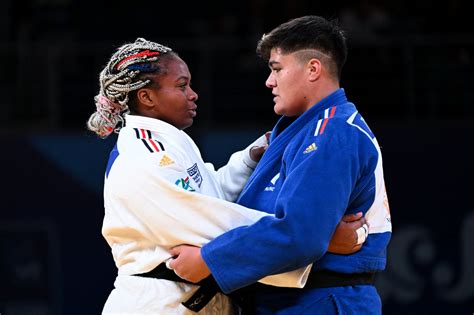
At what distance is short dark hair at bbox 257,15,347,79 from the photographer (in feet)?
12.0

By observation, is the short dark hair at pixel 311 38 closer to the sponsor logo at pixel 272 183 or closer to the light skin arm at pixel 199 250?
the sponsor logo at pixel 272 183

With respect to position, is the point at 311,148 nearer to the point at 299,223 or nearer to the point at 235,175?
the point at 299,223

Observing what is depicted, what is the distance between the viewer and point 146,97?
3.93m

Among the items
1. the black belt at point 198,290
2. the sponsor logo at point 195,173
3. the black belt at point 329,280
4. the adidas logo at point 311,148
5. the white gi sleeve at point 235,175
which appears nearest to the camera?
the adidas logo at point 311,148

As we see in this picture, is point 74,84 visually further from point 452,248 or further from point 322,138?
point 322,138

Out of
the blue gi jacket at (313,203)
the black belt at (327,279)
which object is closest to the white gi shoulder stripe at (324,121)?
the blue gi jacket at (313,203)

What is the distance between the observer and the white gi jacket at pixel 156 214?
11.8 ft

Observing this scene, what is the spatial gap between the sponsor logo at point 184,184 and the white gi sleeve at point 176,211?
8 centimetres

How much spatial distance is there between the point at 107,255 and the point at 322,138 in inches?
188

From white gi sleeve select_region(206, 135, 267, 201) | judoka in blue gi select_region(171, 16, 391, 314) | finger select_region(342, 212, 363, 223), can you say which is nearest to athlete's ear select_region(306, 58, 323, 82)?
judoka in blue gi select_region(171, 16, 391, 314)

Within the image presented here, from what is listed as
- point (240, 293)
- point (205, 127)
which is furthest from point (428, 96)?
point (240, 293)

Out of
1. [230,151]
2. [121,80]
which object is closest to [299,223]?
[121,80]

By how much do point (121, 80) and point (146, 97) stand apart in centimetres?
13

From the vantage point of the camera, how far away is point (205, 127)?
7.92 m
